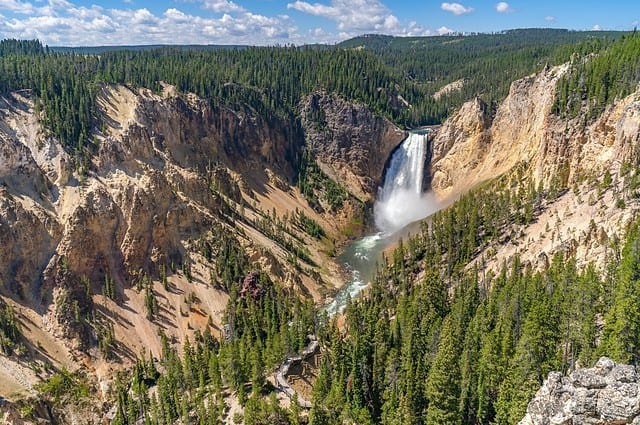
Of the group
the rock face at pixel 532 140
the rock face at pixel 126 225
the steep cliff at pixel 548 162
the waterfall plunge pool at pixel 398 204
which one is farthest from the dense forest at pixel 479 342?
the waterfall plunge pool at pixel 398 204

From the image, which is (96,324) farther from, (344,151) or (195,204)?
(344,151)

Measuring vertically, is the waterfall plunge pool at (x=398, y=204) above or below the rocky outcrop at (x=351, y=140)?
below

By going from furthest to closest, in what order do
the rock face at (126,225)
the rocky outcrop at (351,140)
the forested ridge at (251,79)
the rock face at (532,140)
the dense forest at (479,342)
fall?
the rocky outcrop at (351,140)
the forested ridge at (251,79)
the rock face at (532,140)
the rock face at (126,225)
the dense forest at (479,342)

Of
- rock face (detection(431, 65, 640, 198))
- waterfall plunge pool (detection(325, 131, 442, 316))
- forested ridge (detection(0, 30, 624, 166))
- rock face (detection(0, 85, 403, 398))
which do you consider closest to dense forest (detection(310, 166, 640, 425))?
rock face (detection(431, 65, 640, 198))

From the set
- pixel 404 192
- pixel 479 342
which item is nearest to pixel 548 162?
pixel 404 192

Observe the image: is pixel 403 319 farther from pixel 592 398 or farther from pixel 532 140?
pixel 532 140

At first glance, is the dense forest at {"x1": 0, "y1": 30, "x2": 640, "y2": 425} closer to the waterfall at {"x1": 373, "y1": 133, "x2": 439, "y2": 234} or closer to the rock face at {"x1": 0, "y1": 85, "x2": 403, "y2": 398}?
the rock face at {"x1": 0, "y1": 85, "x2": 403, "y2": 398}

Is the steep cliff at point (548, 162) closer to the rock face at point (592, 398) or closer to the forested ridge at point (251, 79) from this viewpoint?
the forested ridge at point (251, 79)
